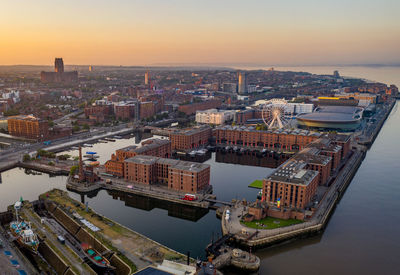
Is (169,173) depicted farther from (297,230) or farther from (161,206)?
(297,230)

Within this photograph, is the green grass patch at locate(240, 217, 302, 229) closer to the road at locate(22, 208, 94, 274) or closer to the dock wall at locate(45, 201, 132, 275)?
the dock wall at locate(45, 201, 132, 275)

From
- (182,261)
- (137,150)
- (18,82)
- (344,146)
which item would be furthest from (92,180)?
(18,82)

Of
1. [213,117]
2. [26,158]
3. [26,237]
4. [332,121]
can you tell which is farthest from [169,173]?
[332,121]

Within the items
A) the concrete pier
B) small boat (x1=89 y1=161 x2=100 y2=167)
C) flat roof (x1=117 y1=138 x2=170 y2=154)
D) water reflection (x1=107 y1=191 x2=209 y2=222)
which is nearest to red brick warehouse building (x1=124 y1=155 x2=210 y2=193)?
water reflection (x1=107 y1=191 x2=209 y2=222)

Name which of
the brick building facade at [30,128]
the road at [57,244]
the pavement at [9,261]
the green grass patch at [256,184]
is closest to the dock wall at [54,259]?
the road at [57,244]

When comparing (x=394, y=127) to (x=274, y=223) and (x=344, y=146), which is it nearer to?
(x=344, y=146)

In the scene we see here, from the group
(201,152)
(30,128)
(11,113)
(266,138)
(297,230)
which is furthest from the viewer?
(11,113)
